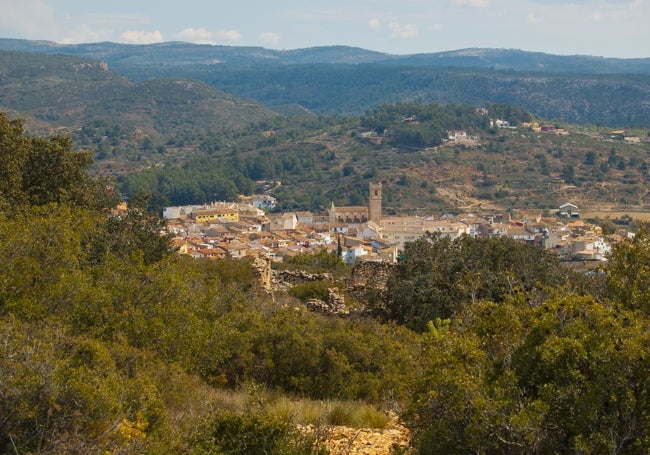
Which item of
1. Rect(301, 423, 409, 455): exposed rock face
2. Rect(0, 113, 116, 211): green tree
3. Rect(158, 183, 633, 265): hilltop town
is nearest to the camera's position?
Rect(301, 423, 409, 455): exposed rock face

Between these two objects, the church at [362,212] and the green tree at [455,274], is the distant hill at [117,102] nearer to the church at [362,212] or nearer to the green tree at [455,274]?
the church at [362,212]

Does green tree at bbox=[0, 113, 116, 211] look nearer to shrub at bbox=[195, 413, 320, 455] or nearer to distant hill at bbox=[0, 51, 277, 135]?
shrub at bbox=[195, 413, 320, 455]

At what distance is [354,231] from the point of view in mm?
71250

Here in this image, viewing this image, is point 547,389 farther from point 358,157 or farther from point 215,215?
point 358,157

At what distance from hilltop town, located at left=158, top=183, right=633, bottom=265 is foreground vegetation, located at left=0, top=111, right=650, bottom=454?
38.2 m

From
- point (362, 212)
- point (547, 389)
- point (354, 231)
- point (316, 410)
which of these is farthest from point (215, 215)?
point (547, 389)

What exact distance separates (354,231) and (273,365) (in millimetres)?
61370

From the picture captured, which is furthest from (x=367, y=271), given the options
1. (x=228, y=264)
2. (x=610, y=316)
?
(x=610, y=316)

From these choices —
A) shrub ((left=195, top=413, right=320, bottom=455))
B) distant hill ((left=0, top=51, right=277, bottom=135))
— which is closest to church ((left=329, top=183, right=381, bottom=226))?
shrub ((left=195, top=413, right=320, bottom=455))

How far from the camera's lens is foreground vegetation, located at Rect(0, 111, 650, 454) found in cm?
542

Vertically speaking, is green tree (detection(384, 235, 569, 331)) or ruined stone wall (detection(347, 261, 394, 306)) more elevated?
green tree (detection(384, 235, 569, 331))

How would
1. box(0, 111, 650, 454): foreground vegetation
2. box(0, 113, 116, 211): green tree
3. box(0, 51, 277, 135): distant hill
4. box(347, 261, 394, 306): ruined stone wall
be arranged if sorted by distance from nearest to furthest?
box(0, 111, 650, 454): foreground vegetation
box(0, 113, 116, 211): green tree
box(347, 261, 394, 306): ruined stone wall
box(0, 51, 277, 135): distant hill

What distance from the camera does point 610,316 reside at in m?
5.75

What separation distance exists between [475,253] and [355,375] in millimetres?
8684
